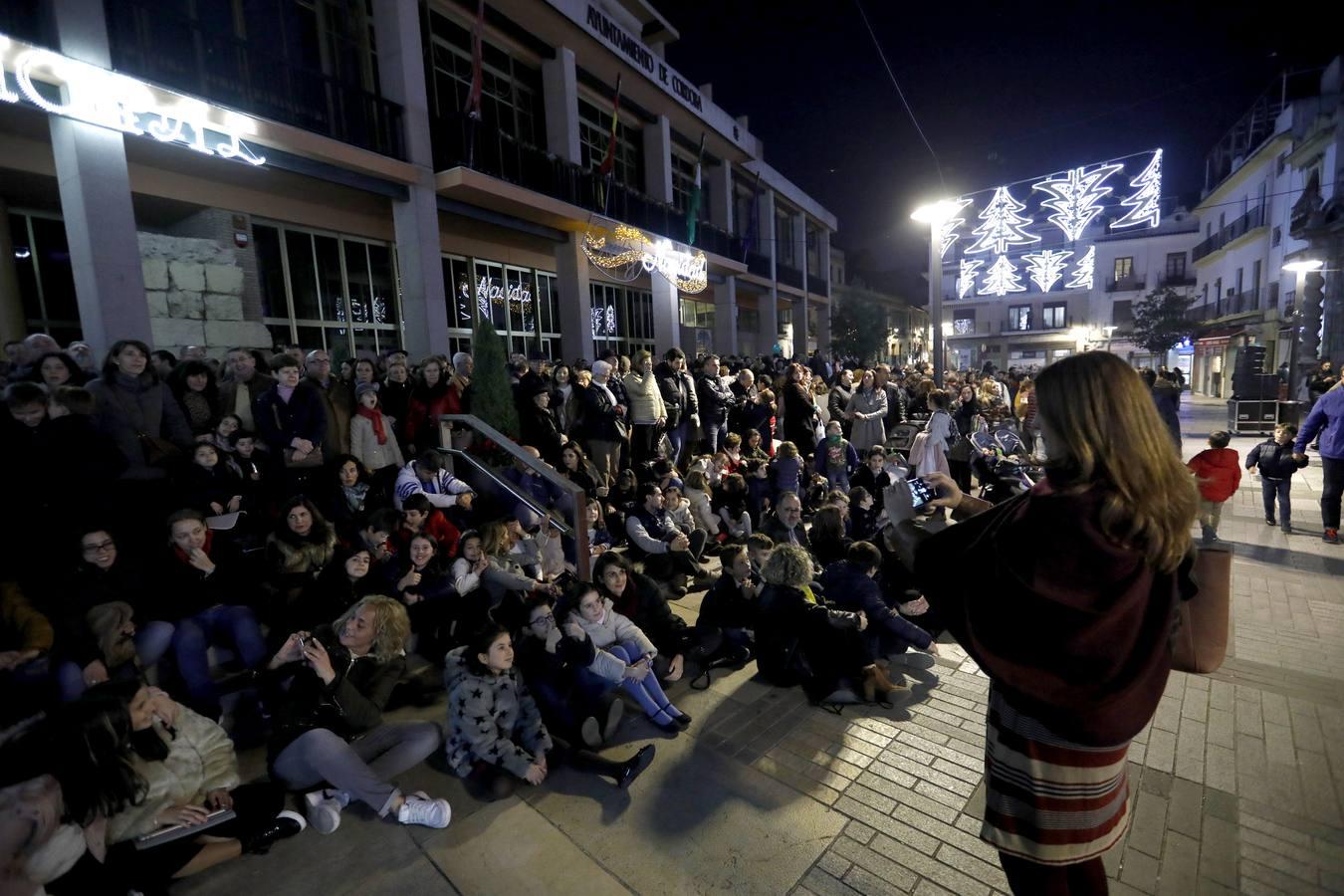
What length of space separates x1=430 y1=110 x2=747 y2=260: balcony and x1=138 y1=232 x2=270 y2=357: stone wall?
13.7 feet

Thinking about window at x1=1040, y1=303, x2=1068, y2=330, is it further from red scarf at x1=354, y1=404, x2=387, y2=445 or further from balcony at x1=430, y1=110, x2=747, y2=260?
red scarf at x1=354, y1=404, x2=387, y2=445

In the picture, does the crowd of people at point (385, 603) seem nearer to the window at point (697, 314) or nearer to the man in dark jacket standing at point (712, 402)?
the man in dark jacket standing at point (712, 402)

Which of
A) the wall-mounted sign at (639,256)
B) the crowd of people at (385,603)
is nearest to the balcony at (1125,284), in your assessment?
the wall-mounted sign at (639,256)

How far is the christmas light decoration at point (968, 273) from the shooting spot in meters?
33.0

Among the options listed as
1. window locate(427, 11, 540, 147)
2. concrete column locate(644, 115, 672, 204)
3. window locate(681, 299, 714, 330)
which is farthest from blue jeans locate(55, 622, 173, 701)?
window locate(681, 299, 714, 330)

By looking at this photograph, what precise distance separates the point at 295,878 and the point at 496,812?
90 centimetres

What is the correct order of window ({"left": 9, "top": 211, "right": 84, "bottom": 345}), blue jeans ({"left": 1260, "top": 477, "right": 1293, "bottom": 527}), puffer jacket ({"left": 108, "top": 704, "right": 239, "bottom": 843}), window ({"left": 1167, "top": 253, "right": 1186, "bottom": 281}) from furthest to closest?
window ({"left": 1167, "top": 253, "right": 1186, "bottom": 281}) < window ({"left": 9, "top": 211, "right": 84, "bottom": 345}) < blue jeans ({"left": 1260, "top": 477, "right": 1293, "bottom": 527}) < puffer jacket ({"left": 108, "top": 704, "right": 239, "bottom": 843})

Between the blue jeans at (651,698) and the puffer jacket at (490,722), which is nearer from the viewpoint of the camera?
the puffer jacket at (490,722)

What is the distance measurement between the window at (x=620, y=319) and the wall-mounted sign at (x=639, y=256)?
0.82m

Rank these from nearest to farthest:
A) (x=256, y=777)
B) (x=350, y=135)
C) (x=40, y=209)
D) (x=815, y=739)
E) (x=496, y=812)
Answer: (x=496, y=812)
(x=256, y=777)
(x=815, y=739)
(x=40, y=209)
(x=350, y=135)

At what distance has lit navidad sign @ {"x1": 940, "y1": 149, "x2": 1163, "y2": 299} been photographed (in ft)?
86.6

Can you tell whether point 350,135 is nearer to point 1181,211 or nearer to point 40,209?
point 40,209

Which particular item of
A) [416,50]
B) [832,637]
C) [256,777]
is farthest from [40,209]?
[832,637]

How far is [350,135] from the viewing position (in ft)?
33.4
